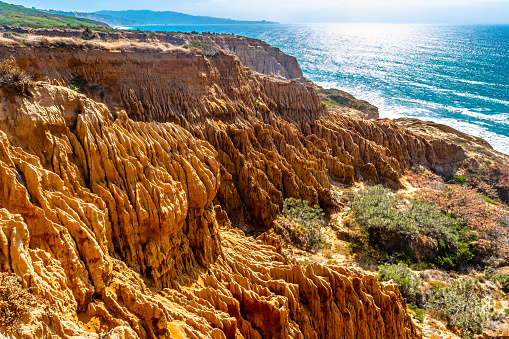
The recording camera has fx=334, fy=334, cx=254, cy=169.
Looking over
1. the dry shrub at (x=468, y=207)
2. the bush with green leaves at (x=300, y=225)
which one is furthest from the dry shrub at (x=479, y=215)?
the bush with green leaves at (x=300, y=225)

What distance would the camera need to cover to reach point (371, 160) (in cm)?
4206

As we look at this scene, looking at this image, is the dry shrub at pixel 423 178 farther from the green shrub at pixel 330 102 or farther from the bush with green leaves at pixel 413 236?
the green shrub at pixel 330 102

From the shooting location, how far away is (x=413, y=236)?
29547mm

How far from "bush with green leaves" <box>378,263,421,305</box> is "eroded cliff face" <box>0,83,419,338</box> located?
4.39 metres

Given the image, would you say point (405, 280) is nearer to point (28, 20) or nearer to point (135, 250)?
point (135, 250)

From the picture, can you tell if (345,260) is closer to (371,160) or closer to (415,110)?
(371,160)

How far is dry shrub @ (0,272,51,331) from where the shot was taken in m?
6.32

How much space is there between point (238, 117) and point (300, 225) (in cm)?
1187

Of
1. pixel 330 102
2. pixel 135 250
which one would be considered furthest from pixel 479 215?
pixel 330 102

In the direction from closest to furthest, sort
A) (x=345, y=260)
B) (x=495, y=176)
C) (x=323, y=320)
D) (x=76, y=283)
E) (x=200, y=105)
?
(x=76, y=283), (x=323, y=320), (x=345, y=260), (x=200, y=105), (x=495, y=176)

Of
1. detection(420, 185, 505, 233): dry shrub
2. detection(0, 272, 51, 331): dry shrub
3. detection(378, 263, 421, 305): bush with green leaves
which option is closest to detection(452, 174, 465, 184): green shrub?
detection(420, 185, 505, 233): dry shrub

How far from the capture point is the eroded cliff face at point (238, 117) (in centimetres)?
2652

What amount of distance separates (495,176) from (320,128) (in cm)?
2655

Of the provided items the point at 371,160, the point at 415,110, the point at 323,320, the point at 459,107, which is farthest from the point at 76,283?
the point at 459,107
